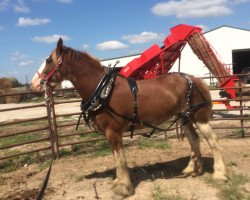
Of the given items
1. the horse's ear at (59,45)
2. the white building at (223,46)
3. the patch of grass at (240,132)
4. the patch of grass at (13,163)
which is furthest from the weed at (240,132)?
the white building at (223,46)

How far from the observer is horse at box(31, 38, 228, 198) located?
5340 mm

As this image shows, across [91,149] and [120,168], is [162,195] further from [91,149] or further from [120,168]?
[91,149]

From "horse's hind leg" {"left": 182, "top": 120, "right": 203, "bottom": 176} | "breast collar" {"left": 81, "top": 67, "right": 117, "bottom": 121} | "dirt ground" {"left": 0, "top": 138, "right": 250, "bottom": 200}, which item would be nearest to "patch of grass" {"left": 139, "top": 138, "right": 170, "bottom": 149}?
"dirt ground" {"left": 0, "top": 138, "right": 250, "bottom": 200}

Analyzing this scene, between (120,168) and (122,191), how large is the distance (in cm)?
34

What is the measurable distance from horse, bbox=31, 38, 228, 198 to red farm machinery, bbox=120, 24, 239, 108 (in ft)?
18.4

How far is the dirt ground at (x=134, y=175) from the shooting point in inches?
218

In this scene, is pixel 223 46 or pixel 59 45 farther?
pixel 223 46

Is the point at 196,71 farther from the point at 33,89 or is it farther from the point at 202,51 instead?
the point at 33,89

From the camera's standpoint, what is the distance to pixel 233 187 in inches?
211

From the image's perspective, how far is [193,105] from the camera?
5.85 meters

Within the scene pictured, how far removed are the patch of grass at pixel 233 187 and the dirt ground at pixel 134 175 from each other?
3.4 inches

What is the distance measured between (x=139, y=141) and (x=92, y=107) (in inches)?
153

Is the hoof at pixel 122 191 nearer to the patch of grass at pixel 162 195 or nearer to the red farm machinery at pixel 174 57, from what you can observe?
the patch of grass at pixel 162 195

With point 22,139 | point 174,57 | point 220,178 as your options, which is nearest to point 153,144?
point 220,178
